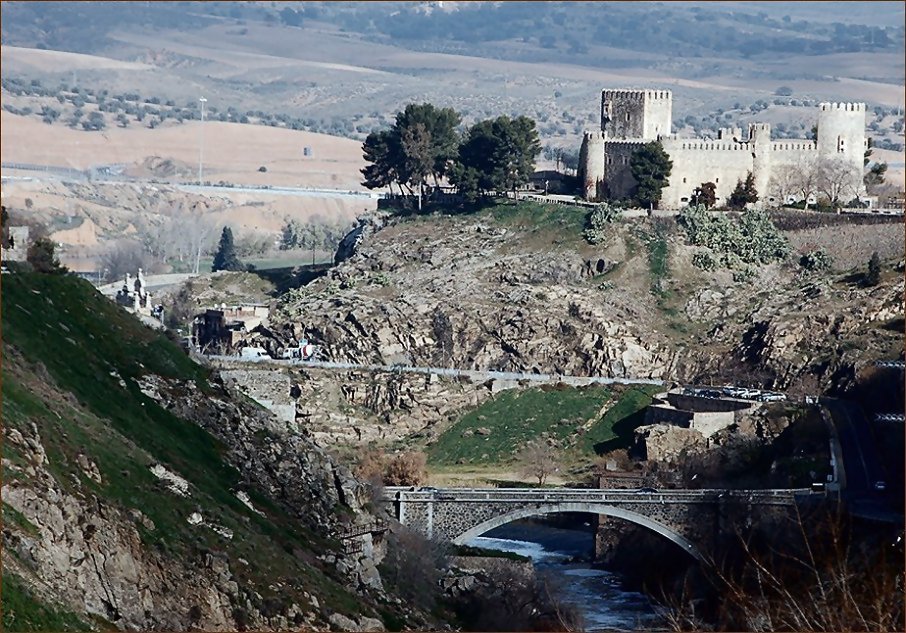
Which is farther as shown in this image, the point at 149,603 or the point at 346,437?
the point at 346,437

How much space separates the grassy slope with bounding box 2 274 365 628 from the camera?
6278cm

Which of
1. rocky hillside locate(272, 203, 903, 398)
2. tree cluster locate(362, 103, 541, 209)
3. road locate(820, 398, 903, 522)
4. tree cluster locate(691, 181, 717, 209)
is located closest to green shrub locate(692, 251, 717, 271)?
rocky hillside locate(272, 203, 903, 398)

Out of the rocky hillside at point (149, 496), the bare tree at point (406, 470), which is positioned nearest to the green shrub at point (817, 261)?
the bare tree at point (406, 470)

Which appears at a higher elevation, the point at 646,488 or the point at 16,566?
the point at 16,566

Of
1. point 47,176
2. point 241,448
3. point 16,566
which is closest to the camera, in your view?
point 16,566

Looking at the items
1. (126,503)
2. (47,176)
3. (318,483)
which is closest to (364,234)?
(318,483)

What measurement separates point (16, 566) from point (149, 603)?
4.39 m

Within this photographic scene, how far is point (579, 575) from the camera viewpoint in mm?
88375

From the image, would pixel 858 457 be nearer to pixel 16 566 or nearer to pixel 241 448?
pixel 241 448

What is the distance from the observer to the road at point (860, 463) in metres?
83.5

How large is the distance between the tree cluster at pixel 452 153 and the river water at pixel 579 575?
825 inches

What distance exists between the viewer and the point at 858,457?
89.0 meters

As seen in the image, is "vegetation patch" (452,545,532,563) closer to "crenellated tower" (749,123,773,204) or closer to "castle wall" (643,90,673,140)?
"crenellated tower" (749,123,773,204)

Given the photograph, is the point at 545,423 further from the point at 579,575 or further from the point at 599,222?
the point at 599,222
